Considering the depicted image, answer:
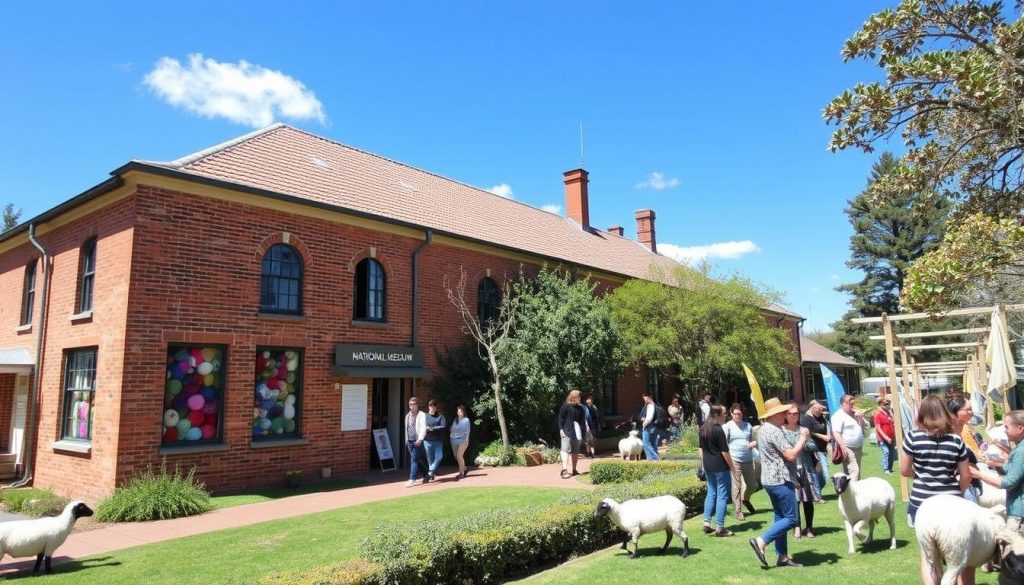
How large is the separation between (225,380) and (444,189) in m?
12.3

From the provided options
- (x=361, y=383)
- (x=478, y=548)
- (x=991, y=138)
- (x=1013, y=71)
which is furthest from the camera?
(x=361, y=383)

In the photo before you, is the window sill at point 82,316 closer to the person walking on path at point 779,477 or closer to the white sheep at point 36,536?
the white sheep at point 36,536

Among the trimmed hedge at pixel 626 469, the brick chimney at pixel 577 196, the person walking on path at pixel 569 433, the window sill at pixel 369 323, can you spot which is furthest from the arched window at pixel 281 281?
the brick chimney at pixel 577 196

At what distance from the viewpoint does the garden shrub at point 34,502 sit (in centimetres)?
1059

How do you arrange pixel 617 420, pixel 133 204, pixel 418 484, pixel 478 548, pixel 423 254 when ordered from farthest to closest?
1. pixel 617 420
2. pixel 423 254
3. pixel 418 484
4. pixel 133 204
5. pixel 478 548

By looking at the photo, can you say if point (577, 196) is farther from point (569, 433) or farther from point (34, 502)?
point (34, 502)

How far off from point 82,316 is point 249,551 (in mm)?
7461

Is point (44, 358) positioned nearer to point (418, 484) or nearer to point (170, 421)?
point (170, 421)

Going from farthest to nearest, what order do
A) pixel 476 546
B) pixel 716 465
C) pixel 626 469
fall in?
pixel 626 469 → pixel 716 465 → pixel 476 546

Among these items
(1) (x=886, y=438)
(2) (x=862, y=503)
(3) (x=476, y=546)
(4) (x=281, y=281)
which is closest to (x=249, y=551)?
(3) (x=476, y=546)

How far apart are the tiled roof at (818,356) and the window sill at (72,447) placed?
1435 inches

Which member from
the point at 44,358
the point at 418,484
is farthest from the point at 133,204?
the point at 418,484

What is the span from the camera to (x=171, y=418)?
11.3m

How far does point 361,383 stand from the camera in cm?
1409
